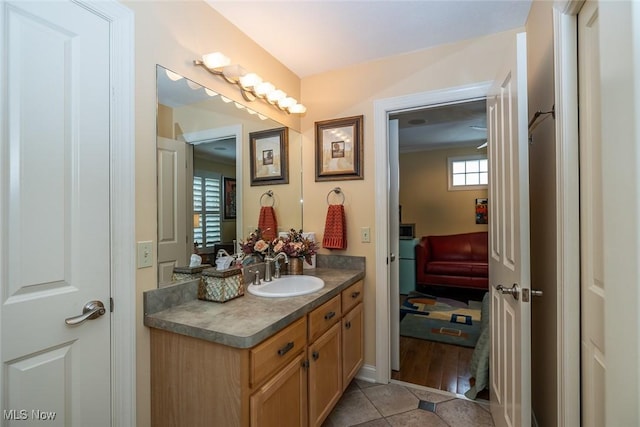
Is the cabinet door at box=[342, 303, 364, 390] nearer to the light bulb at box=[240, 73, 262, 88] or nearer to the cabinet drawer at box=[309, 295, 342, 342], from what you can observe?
the cabinet drawer at box=[309, 295, 342, 342]

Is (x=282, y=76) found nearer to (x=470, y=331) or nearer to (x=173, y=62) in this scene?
(x=173, y=62)

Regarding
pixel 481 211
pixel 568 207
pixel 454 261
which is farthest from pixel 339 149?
pixel 481 211

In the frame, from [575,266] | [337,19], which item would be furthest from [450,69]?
[575,266]

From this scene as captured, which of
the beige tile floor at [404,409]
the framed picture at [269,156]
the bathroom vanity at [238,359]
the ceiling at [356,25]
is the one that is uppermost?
the ceiling at [356,25]

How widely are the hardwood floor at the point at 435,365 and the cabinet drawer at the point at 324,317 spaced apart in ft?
3.11

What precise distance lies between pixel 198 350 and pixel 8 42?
1193 mm

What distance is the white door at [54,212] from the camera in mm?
929

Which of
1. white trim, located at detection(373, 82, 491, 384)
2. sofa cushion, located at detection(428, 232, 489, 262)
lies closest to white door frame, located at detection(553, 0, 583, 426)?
white trim, located at detection(373, 82, 491, 384)

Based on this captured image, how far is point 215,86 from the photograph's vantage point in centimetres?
167

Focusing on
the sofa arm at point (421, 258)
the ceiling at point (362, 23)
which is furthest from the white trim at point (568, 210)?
the sofa arm at point (421, 258)

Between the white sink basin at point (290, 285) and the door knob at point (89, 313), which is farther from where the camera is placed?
the white sink basin at point (290, 285)

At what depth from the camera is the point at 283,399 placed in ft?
4.18

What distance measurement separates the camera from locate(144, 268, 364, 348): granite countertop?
1.10m

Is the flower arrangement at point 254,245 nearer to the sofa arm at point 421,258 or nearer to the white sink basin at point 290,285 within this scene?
the white sink basin at point 290,285
